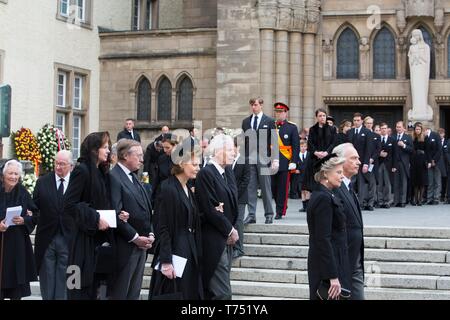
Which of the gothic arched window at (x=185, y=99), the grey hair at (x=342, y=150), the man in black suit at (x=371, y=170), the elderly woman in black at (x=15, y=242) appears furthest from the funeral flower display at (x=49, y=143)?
the grey hair at (x=342, y=150)

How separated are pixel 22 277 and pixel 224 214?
103 inches

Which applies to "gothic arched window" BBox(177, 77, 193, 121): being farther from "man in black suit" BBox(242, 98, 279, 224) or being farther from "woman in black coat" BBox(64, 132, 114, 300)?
"woman in black coat" BBox(64, 132, 114, 300)

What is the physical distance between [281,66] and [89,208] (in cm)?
1642

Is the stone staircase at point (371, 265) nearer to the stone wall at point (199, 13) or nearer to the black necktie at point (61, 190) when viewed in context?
the black necktie at point (61, 190)

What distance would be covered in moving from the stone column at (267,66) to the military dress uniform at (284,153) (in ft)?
29.2

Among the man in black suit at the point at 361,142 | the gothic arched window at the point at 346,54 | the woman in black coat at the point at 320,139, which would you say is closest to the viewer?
the woman in black coat at the point at 320,139

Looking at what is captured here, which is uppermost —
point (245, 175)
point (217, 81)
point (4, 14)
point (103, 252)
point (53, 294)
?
point (4, 14)

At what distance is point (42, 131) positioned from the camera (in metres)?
24.1

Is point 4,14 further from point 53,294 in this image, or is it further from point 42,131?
point 53,294

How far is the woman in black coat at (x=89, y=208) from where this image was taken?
779 centimetres

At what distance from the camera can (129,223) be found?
8.14 meters
